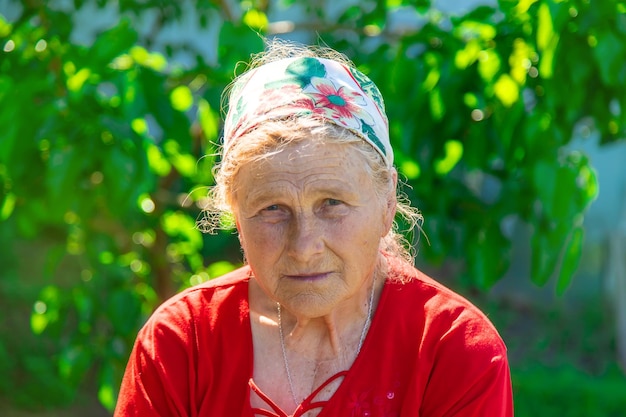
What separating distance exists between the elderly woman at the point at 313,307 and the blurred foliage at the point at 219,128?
2.18ft

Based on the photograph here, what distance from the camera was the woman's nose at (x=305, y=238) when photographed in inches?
74.2

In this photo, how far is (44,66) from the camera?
111 inches

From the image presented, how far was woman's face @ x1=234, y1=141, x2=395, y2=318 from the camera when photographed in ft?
6.19

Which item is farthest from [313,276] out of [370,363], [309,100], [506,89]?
[506,89]

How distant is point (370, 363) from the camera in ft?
6.63

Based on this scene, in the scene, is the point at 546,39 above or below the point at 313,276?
above

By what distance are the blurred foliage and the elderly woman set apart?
665mm

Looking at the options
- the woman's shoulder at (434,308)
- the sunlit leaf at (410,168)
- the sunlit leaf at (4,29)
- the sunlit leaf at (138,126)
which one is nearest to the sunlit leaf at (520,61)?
the sunlit leaf at (410,168)

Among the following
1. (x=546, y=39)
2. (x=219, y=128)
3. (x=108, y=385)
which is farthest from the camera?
(x=219, y=128)

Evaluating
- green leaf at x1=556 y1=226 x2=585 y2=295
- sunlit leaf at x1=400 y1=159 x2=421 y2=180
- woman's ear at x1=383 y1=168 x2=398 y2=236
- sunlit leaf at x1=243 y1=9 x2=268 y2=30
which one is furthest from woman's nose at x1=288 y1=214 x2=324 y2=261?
green leaf at x1=556 y1=226 x2=585 y2=295

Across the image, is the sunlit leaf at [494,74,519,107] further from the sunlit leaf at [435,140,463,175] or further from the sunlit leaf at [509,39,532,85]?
the sunlit leaf at [435,140,463,175]

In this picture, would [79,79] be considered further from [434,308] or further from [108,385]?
[434,308]

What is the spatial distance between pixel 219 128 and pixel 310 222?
1.51 m

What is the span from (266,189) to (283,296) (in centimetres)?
23
